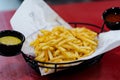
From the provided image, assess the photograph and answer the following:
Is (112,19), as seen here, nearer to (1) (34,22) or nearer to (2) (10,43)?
(1) (34,22)

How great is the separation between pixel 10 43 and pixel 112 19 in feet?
1.43

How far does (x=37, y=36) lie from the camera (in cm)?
97

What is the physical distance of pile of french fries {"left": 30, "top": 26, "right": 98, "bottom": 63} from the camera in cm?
84

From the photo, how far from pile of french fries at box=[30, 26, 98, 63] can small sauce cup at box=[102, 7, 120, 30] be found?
4.7 inches

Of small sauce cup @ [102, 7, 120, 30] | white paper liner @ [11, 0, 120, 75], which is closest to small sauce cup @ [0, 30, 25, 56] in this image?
white paper liner @ [11, 0, 120, 75]

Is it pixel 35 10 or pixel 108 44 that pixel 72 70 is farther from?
pixel 35 10

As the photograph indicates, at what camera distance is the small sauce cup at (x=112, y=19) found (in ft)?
3.28

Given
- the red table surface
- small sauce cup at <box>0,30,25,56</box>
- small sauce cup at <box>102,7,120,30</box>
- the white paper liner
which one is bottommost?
the red table surface

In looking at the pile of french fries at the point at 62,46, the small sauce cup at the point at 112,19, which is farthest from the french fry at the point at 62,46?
the small sauce cup at the point at 112,19

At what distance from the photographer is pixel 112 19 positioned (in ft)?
3.47

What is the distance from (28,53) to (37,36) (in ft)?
0.29

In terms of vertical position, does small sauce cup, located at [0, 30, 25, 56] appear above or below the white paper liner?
above

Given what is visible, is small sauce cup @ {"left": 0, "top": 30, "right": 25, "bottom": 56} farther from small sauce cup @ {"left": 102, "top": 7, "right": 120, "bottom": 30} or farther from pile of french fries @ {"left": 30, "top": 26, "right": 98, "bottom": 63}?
small sauce cup @ {"left": 102, "top": 7, "right": 120, "bottom": 30}

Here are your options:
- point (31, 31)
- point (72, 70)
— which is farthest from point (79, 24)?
point (72, 70)
